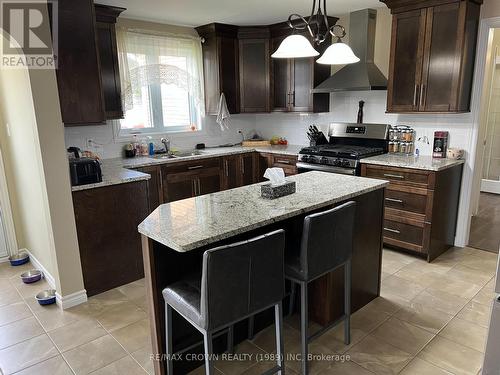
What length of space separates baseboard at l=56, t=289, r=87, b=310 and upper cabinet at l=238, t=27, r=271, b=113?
2985mm

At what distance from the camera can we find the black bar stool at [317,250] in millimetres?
1910

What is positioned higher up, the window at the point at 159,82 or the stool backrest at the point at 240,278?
the window at the point at 159,82

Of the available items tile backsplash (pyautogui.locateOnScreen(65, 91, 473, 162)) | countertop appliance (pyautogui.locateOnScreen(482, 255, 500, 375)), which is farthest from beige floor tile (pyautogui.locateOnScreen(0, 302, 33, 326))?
countertop appliance (pyautogui.locateOnScreen(482, 255, 500, 375))

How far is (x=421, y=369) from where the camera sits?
2090mm

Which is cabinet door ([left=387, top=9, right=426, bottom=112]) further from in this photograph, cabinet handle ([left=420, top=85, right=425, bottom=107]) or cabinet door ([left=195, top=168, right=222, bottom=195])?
cabinet door ([left=195, top=168, right=222, bottom=195])

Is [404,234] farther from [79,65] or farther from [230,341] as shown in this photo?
[79,65]

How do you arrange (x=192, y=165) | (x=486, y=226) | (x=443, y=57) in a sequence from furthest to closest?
(x=486, y=226)
(x=192, y=165)
(x=443, y=57)

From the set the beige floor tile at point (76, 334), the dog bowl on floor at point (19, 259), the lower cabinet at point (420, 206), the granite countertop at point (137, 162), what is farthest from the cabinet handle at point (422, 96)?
the dog bowl on floor at point (19, 259)

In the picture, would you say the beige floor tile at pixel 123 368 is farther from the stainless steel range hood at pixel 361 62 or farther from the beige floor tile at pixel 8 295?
the stainless steel range hood at pixel 361 62

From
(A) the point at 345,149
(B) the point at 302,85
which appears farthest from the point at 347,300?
(B) the point at 302,85

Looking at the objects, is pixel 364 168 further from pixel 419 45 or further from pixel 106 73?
pixel 106 73

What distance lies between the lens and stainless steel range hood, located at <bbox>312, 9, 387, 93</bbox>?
12.5 ft

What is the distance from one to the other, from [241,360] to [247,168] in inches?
111

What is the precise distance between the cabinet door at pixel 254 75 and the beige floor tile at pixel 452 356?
11.0 ft
